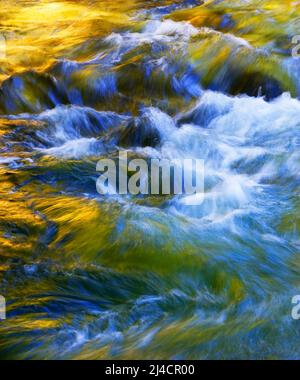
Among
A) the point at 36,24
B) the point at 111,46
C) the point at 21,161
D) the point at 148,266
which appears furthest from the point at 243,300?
the point at 36,24


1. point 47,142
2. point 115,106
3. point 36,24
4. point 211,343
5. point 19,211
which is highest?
point 36,24

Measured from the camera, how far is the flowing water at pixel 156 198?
3734mm

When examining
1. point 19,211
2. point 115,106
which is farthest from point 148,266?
point 115,106

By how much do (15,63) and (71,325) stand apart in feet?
22.8

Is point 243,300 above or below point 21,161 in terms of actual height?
below

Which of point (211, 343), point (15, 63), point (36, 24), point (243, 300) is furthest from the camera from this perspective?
point (36, 24)

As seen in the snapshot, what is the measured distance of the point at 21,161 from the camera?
6.29m

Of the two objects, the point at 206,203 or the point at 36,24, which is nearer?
the point at 206,203

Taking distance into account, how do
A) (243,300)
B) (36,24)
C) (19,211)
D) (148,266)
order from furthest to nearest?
(36,24), (19,211), (148,266), (243,300)

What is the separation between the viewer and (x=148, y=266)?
427 cm

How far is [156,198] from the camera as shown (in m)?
5.48

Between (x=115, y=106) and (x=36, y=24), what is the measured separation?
18.3ft

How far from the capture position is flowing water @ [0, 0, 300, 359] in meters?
3.73

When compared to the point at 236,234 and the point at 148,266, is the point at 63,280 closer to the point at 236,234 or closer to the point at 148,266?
the point at 148,266
